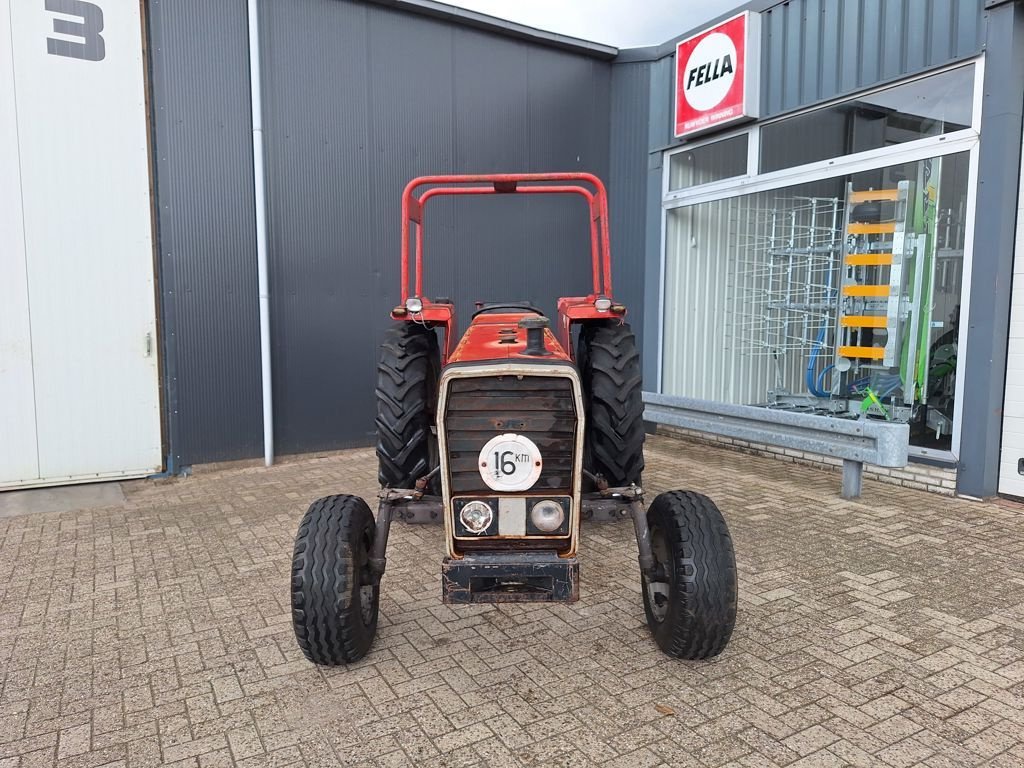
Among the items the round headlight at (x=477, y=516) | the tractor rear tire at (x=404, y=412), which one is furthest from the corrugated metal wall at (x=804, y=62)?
the round headlight at (x=477, y=516)

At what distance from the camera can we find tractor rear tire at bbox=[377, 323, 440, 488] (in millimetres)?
3387

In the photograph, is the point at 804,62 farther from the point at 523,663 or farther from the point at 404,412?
the point at 523,663

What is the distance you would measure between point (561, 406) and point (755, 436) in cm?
355

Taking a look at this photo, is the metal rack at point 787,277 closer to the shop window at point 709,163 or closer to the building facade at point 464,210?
the building facade at point 464,210

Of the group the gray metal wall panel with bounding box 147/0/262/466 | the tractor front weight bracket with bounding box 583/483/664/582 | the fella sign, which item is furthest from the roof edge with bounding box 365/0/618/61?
the tractor front weight bracket with bounding box 583/483/664/582

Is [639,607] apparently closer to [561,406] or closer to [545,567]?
[545,567]

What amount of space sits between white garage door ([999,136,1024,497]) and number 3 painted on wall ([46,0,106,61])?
6.82m

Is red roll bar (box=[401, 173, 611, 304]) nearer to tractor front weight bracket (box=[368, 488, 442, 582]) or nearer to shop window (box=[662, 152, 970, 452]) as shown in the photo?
tractor front weight bracket (box=[368, 488, 442, 582])

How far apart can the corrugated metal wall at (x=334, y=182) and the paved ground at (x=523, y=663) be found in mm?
2137

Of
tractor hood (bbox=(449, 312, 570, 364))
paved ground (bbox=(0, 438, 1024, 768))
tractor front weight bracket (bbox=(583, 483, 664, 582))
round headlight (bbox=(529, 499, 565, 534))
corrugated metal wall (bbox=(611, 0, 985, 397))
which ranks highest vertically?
corrugated metal wall (bbox=(611, 0, 985, 397))

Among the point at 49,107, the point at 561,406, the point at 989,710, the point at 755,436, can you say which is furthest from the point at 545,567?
the point at 49,107

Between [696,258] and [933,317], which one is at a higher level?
[696,258]

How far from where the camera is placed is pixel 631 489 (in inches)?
120

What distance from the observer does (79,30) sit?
5484mm
